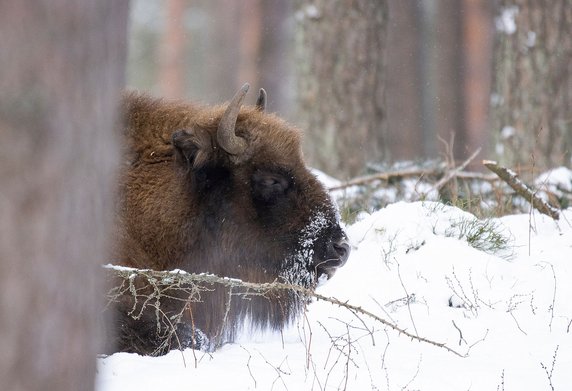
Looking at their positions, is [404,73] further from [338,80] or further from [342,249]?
[342,249]

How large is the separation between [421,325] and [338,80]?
667 cm

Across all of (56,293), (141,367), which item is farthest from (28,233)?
(141,367)

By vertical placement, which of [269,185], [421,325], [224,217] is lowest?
[421,325]

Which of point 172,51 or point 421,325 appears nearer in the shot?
point 421,325

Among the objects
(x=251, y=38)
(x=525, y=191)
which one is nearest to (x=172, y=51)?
(x=251, y=38)

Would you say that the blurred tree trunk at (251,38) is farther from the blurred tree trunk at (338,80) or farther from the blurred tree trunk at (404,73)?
the blurred tree trunk at (338,80)

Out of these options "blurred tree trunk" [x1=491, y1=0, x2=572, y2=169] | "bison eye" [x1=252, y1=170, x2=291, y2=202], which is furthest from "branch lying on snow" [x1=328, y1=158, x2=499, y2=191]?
"bison eye" [x1=252, y1=170, x2=291, y2=202]

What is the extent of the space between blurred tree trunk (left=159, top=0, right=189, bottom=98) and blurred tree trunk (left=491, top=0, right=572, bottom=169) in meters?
20.7

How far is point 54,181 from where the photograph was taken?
244cm

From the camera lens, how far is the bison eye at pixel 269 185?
552 cm

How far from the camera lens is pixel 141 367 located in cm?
421

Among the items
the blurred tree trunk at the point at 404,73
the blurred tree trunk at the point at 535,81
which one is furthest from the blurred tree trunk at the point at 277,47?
the blurred tree trunk at the point at 535,81

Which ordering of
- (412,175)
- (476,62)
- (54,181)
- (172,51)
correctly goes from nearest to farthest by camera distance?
1. (54,181)
2. (412,175)
3. (476,62)
4. (172,51)

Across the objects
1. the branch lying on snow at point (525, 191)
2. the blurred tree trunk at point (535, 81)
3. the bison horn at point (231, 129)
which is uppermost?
the blurred tree trunk at point (535, 81)
